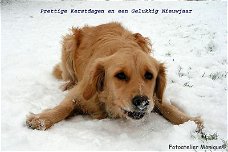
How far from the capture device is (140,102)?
158 inches

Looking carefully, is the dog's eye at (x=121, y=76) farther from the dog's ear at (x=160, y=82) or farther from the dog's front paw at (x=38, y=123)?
the dog's front paw at (x=38, y=123)

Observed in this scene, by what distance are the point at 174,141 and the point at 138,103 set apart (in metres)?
0.56

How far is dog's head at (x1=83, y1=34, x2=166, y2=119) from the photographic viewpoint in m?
4.12

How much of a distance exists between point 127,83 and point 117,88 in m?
0.17

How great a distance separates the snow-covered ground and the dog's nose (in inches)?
15.3

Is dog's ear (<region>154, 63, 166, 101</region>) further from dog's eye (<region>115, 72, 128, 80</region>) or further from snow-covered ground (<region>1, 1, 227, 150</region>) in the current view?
dog's eye (<region>115, 72, 128, 80</region>)

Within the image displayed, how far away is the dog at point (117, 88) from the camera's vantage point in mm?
4238

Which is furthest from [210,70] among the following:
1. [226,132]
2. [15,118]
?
[15,118]

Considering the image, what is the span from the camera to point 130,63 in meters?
4.47

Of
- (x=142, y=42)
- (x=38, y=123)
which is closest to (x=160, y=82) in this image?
(x=142, y=42)

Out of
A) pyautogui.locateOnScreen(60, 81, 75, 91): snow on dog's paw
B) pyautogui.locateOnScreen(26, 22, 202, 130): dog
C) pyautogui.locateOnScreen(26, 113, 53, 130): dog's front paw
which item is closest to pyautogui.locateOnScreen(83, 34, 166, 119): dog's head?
pyautogui.locateOnScreen(26, 22, 202, 130): dog

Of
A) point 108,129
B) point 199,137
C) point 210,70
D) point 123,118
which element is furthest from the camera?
point 210,70

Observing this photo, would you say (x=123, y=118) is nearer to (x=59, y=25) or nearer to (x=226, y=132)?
(x=226, y=132)

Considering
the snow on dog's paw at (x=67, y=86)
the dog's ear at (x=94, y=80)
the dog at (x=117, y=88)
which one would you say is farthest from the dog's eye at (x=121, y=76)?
the snow on dog's paw at (x=67, y=86)
